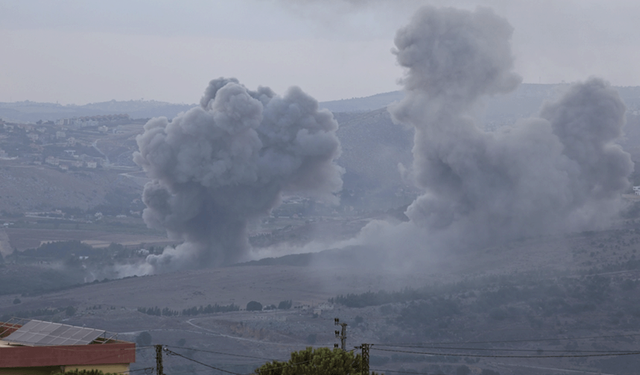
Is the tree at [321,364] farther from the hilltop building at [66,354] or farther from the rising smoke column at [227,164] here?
the rising smoke column at [227,164]

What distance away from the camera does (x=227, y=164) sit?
103375mm

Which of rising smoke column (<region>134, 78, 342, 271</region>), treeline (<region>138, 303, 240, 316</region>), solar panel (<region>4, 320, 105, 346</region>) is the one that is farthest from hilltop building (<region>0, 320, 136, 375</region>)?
rising smoke column (<region>134, 78, 342, 271</region>)

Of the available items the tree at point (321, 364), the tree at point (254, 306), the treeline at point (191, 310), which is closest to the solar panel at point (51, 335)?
the tree at point (321, 364)

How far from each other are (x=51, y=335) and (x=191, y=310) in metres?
51.1

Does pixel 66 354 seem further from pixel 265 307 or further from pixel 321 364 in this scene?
pixel 265 307

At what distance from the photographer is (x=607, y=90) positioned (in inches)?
4040

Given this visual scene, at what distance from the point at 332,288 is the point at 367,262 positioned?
11.3 m

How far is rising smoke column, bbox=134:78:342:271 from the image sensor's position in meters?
104

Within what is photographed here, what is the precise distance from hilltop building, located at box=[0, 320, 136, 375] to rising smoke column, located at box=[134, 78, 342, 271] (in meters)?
67.3

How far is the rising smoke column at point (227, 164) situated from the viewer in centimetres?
10381

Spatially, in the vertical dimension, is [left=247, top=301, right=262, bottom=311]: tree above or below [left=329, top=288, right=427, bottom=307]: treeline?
below

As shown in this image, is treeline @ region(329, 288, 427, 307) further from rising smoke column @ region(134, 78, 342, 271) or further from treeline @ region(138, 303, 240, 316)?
rising smoke column @ region(134, 78, 342, 271)

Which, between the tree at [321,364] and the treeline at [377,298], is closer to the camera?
the tree at [321,364]

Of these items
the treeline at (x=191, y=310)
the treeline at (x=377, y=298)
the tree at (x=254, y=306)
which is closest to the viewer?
the treeline at (x=377, y=298)
